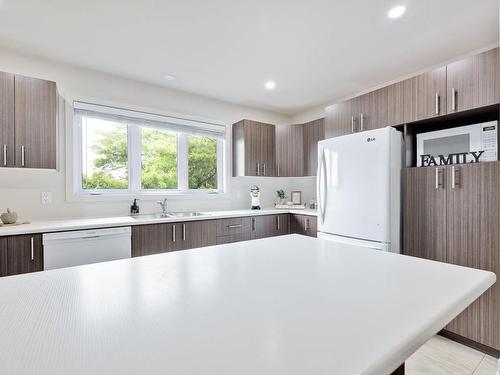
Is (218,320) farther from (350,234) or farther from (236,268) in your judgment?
Result: (350,234)

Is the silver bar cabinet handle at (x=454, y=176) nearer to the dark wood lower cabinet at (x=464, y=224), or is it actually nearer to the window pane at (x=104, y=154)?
the dark wood lower cabinet at (x=464, y=224)

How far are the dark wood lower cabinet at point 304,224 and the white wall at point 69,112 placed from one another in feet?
3.24

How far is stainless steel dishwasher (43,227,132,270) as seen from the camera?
2.04 m

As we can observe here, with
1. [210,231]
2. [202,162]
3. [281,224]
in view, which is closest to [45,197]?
[210,231]

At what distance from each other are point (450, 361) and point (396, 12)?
99.9 inches

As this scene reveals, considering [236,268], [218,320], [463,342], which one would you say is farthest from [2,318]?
[463,342]

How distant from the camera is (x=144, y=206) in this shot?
3.04 m

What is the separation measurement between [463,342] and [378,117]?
201cm

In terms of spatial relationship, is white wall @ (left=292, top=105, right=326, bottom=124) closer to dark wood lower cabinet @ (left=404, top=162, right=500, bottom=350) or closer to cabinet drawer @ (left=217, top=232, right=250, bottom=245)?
dark wood lower cabinet @ (left=404, top=162, right=500, bottom=350)

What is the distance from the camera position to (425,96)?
219cm

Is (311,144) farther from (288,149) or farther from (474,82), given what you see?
(474,82)

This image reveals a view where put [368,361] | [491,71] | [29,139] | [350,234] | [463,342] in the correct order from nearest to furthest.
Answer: [368,361] < [491,71] < [463,342] < [29,139] < [350,234]

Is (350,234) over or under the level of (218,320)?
under

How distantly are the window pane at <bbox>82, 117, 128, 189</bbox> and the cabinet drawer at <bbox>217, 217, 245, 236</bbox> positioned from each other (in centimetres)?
122
